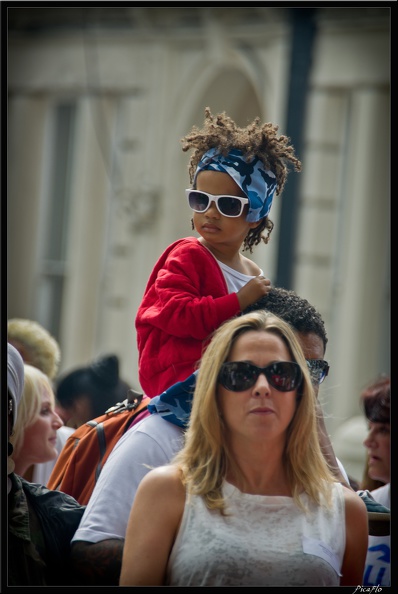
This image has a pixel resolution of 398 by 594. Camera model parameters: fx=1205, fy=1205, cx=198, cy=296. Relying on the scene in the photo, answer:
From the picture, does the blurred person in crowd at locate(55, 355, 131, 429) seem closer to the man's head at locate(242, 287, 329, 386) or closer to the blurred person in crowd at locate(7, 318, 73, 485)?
the blurred person in crowd at locate(7, 318, 73, 485)

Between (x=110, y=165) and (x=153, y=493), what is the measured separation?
9.22m

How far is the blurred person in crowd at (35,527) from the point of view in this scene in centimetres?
311

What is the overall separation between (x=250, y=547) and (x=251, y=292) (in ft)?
2.69

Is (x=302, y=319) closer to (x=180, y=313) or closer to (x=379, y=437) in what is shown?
(x=180, y=313)

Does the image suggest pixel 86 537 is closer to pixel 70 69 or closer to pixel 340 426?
pixel 340 426

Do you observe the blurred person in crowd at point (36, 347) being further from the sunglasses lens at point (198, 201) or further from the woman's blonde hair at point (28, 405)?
the sunglasses lens at point (198, 201)

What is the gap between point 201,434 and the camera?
302cm

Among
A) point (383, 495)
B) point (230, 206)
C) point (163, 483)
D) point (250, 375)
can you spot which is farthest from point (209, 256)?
point (383, 495)

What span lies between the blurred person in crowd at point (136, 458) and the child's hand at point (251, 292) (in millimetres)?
44

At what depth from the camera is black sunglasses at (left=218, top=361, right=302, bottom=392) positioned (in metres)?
2.99

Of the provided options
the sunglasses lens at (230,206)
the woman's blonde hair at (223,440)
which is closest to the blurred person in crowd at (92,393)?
the sunglasses lens at (230,206)

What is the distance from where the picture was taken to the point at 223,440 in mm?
3012

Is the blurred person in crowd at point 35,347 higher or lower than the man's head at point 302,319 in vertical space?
lower

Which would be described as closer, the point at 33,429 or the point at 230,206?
the point at 230,206
